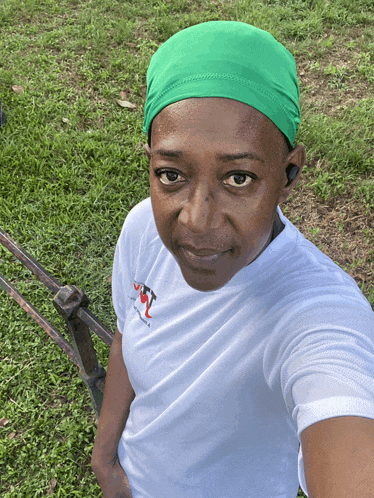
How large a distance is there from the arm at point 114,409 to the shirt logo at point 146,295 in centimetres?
37

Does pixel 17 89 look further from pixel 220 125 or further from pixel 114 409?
pixel 220 125

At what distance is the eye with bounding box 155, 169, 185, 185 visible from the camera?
134 centimetres

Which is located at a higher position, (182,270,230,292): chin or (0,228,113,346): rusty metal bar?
(182,270,230,292): chin

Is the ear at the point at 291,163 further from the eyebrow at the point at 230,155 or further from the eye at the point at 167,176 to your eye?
the eye at the point at 167,176

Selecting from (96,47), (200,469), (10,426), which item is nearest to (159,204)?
(200,469)

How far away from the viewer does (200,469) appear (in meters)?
1.70

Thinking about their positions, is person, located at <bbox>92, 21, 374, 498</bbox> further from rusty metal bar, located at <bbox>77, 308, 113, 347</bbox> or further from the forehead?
rusty metal bar, located at <bbox>77, 308, 113, 347</bbox>

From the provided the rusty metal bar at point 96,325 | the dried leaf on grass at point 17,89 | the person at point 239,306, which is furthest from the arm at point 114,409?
the dried leaf on grass at point 17,89

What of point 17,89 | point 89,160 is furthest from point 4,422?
point 17,89

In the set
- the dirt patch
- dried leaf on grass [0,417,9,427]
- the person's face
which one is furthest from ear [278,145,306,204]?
the dirt patch

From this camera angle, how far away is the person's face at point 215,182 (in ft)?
3.97

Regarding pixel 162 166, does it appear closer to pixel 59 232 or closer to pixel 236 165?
pixel 236 165

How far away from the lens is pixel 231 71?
1.22 m

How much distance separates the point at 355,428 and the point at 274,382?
0.29 m
